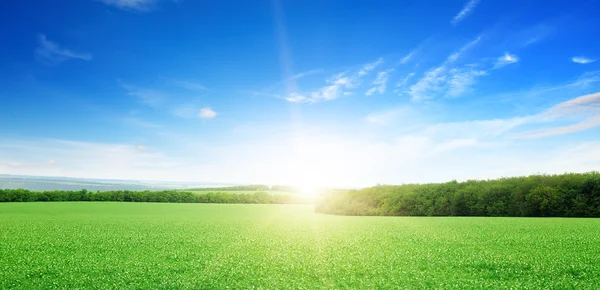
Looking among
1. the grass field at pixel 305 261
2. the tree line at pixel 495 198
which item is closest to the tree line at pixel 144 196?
the tree line at pixel 495 198

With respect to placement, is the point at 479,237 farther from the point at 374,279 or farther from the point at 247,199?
the point at 247,199

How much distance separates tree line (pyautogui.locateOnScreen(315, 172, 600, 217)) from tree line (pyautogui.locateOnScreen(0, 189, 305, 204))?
53.0 ft

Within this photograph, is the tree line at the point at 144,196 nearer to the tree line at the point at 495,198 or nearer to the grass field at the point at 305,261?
the tree line at the point at 495,198

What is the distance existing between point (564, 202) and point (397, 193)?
9.89m

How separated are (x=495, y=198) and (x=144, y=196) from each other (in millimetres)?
34497

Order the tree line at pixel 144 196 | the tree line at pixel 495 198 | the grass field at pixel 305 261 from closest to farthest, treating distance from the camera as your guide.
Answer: the grass field at pixel 305 261 < the tree line at pixel 495 198 < the tree line at pixel 144 196

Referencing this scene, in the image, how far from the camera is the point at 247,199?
40.9 metres

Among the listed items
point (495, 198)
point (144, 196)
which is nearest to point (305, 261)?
point (495, 198)

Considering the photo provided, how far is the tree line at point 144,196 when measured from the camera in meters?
35.0

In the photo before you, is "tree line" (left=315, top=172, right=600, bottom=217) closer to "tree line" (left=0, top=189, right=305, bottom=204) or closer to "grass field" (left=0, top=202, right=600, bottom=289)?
"grass field" (left=0, top=202, right=600, bottom=289)

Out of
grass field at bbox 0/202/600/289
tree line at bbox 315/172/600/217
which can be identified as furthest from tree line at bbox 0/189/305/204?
grass field at bbox 0/202/600/289

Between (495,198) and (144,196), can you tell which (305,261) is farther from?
(144,196)

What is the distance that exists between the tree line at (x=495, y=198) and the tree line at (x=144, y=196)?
16.2 meters

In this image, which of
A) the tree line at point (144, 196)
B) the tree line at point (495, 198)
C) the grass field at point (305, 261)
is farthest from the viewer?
the tree line at point (144, 196)
